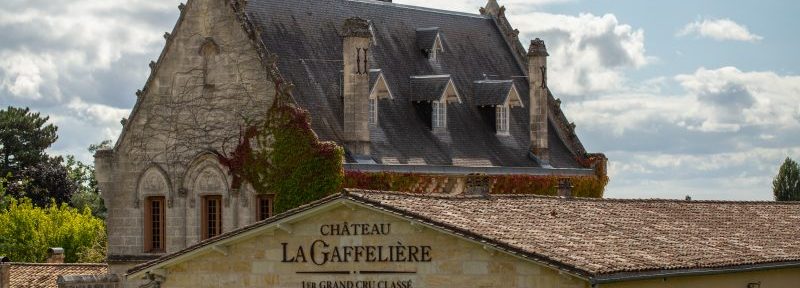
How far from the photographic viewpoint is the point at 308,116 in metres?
60.5

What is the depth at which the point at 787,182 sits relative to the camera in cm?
10600

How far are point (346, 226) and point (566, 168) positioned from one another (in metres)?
29.2

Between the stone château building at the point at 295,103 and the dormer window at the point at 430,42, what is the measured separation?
0.05 m

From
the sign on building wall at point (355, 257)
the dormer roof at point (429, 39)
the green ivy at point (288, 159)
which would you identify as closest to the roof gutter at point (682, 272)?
the sign on building wall at point (355, 257)

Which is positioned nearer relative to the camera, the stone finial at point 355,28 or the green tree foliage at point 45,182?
the stone finial at point 355,28

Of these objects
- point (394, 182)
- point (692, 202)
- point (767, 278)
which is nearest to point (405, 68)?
point (394, 182)

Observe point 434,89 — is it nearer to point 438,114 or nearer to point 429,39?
point 438,114

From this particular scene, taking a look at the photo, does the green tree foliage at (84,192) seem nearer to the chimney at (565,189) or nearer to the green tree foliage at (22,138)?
the green tree foliage at (22,138)

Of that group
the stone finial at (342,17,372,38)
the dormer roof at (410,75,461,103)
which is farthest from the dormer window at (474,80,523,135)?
the stone finial at (342,17,372,38)

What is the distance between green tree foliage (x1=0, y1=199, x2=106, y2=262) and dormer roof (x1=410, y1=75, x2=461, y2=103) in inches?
1357

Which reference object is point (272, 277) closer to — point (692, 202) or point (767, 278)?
point (767, 278)

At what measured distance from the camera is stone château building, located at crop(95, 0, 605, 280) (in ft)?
202

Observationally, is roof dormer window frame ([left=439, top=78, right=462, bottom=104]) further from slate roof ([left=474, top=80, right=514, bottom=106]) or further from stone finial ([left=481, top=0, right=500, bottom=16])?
stone finial ([left=481, top=0, right=500, bottom=16])

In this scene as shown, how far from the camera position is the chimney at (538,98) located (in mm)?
70125
